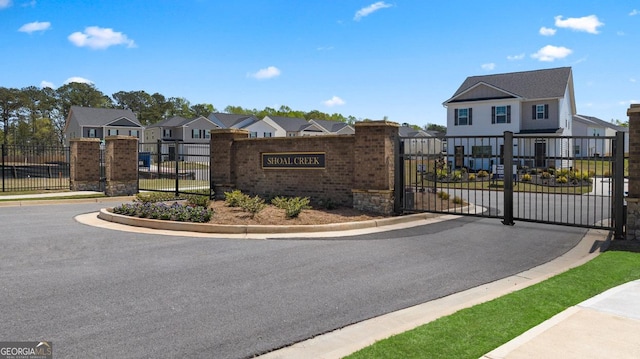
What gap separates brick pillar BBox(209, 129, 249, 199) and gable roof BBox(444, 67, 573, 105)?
80.7ft

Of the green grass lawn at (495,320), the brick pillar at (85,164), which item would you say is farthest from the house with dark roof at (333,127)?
the green grass lawn at (495,320)

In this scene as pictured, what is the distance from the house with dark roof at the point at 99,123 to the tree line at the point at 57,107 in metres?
4.15

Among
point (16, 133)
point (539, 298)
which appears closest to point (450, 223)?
point (539, 298)

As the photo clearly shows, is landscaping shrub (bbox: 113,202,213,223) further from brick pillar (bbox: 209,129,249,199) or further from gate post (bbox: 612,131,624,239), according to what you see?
gate post (bbox: 612,131,624,239)

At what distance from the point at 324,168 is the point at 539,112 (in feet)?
85.8

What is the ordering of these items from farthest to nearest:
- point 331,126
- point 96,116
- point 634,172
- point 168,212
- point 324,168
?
point 331,126 < point 96,116 < point 324,168 < point 168,212 < point 634,172

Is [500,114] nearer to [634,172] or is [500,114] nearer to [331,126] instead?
[634,172]

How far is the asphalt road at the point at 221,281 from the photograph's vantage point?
4.64 metres

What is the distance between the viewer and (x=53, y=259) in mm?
7816

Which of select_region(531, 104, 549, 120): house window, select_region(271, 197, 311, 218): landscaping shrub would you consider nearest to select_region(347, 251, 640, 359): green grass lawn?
select_region(271, 197, 311, 218): landscaping shrub

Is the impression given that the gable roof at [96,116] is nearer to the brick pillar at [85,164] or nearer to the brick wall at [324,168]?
the brick pillar at [85,164]

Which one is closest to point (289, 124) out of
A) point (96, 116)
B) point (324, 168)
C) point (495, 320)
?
point (96, 116)

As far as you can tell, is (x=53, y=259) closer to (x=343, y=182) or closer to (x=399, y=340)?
(x=399, y=340)

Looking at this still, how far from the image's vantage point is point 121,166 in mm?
19312
